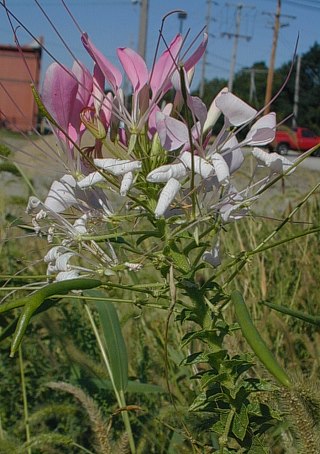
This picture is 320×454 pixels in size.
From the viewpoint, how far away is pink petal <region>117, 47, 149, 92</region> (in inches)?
27.7

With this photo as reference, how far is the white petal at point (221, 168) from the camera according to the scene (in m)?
0.64

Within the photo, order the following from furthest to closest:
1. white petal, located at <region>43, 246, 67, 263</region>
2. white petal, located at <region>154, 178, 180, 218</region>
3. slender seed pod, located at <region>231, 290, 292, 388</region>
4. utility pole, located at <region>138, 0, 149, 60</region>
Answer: utility pole, located at <region>138, 0, 149, 60</region>
white petal, located at <region>43, 246, 67, 263</region>
white petal, located at <region>154, 178, 180, 218</region>
slender seed pod, located at <region>231, 290, 292, 388</region>

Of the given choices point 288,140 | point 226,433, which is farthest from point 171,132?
point 288,140

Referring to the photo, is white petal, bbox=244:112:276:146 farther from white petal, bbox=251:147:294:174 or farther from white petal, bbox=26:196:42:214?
white petal, bbox=26:196:42:214

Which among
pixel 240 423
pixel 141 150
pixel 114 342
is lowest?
pixel 114 342

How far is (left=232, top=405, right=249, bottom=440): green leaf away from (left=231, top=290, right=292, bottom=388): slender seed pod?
0.16 m

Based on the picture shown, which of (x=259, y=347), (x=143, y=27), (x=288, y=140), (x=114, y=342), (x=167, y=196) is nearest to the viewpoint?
(x=259, y=347)

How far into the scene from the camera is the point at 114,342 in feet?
3.54

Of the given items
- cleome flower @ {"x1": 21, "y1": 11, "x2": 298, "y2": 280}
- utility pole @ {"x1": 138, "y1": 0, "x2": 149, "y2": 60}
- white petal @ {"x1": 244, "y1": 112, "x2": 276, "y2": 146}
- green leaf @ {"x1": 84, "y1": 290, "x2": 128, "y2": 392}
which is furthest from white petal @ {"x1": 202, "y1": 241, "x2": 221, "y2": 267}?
utility pole @ {"x1": 138, "y1": 0, "x2": 149, "y2": 60}

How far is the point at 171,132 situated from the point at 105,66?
0.31 ft

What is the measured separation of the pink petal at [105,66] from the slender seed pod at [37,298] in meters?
0.20

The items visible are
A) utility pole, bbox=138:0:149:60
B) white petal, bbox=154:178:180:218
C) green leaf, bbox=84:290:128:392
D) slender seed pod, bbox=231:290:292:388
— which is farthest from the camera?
utility pole, bbox=138:0:149:60

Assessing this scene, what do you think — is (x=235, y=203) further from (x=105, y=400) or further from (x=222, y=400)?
(x=105, y=400)

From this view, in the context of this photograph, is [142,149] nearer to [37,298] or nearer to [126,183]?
[126,183]
